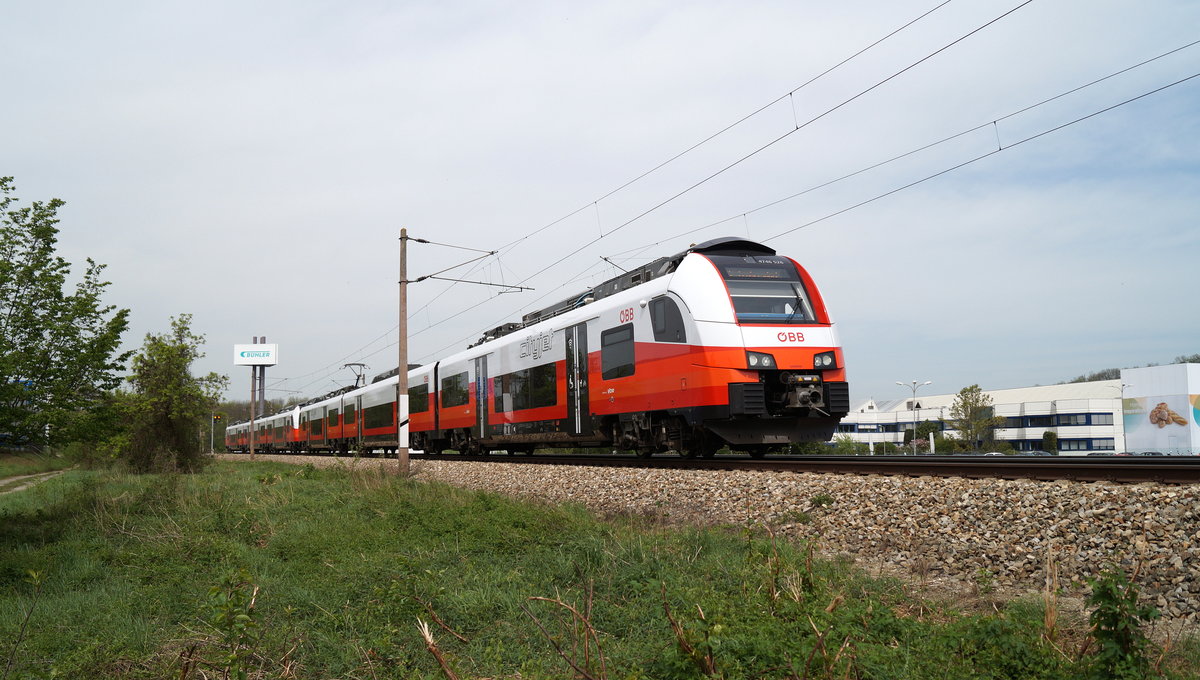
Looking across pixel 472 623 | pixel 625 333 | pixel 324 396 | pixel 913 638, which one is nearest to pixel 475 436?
pixel 625 333

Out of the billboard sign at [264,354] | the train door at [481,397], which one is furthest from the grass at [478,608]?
the billboard sign at [264,354]

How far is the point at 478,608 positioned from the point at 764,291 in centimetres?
863

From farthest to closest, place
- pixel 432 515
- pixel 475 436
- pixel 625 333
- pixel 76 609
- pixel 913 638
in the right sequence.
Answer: pixel 475 436 → pixel 625 333 → pixel 432 515 → pixel 76 609 → pixel 913 638

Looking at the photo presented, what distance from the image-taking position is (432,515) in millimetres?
9641

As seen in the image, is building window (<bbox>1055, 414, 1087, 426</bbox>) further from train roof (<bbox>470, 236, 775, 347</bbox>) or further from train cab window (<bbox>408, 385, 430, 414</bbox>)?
train roof (<bbox>470, 236, 775, 347</bbox>)

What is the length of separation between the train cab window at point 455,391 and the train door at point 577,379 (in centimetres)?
752

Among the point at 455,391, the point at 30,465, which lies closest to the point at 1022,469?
the point at 455,391

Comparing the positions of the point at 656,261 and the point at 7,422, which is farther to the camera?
the point at 656,261

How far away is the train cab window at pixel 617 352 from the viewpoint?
1428 cm

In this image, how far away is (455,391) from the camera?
80.7ft

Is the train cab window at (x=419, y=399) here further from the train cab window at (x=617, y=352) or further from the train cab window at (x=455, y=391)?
the train cab window at (x=617, y=352)

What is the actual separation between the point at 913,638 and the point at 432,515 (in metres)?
6.50

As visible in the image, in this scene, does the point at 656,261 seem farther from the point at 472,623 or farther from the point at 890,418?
the point at 890,418

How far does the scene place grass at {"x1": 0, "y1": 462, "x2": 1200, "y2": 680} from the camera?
13.5ft
